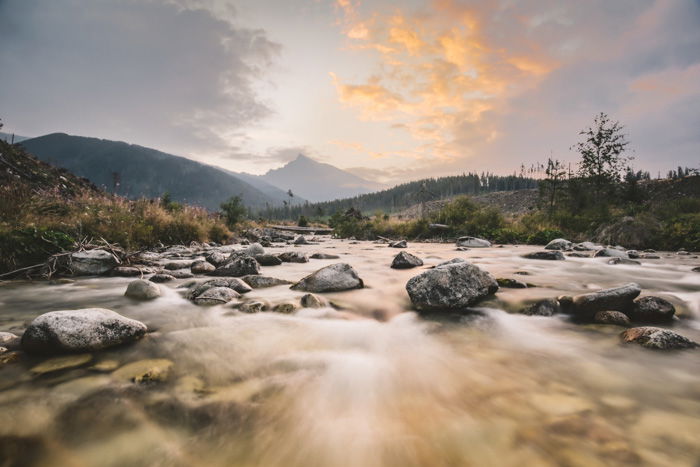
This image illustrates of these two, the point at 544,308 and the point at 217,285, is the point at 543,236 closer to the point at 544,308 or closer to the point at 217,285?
the point at 544,308

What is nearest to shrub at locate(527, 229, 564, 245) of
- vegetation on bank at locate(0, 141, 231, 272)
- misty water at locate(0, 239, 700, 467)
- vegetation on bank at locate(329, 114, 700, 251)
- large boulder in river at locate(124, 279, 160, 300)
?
vegetation on bank at locate(329, 114, 700, 251)

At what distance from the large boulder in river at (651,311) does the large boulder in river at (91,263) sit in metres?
8.13

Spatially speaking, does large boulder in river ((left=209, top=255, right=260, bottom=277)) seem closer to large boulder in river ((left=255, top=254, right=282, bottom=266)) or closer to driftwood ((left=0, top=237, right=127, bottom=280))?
large boulder in river ((left=255, top=254, right=282, bottom=266))

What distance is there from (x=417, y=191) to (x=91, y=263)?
119 m

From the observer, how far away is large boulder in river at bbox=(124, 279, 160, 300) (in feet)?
13.5

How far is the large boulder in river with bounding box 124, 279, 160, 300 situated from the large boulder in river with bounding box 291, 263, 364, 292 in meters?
1.94

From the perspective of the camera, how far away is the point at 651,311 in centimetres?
317

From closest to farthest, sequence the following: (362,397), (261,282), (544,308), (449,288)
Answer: (362,397), (544,308), (449,288), (261,282)

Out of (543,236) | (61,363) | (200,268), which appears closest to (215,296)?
(61,363)

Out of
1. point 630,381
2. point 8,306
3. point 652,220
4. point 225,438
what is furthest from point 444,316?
point 652,220

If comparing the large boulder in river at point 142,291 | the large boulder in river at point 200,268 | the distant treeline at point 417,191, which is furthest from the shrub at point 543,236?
the distant treeline at point 417,191

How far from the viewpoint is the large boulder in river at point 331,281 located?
4582 mm

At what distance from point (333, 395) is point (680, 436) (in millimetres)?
1857

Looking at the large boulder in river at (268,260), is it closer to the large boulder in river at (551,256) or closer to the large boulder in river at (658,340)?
the large boulder in river at (658,340)
